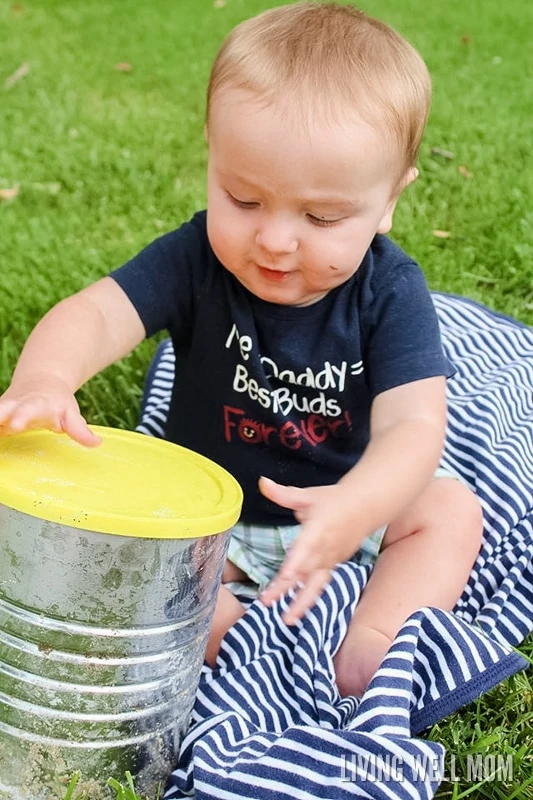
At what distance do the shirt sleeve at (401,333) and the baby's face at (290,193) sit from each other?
14cm

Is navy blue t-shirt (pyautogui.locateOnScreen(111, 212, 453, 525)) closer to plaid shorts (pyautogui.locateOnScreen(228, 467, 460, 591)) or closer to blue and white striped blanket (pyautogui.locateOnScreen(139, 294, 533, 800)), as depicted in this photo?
plaid shorts (pyautogui.locateOnScreen(228, 467, 460, 591))

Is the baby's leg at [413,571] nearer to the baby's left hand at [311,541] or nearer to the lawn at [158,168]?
the lawn at [158,168]

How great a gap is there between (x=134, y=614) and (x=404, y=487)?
50cm

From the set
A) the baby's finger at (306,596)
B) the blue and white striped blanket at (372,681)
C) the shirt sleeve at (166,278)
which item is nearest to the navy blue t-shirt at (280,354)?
the shirt sleeve at (166,278)

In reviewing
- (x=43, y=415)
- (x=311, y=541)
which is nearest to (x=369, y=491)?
(x=311, y=541)

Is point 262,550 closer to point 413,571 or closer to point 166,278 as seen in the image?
point 413,571

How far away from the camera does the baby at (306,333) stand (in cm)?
152

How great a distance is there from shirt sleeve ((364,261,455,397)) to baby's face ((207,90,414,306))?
0.46ft

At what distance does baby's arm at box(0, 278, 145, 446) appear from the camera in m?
1.36

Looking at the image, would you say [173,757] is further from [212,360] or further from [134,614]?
[212,360]

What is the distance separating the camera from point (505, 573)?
75.7 inches

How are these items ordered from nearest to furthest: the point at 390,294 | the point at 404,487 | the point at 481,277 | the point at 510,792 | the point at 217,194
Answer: the point at 510,792, the point at 404,487, the point at 217,194, the point at 390,294, the point at 481,277

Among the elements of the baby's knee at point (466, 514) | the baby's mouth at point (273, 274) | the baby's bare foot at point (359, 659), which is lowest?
the baby's bare foot at point (359, 659)

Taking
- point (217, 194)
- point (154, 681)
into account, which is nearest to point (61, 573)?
point (154, 681)
